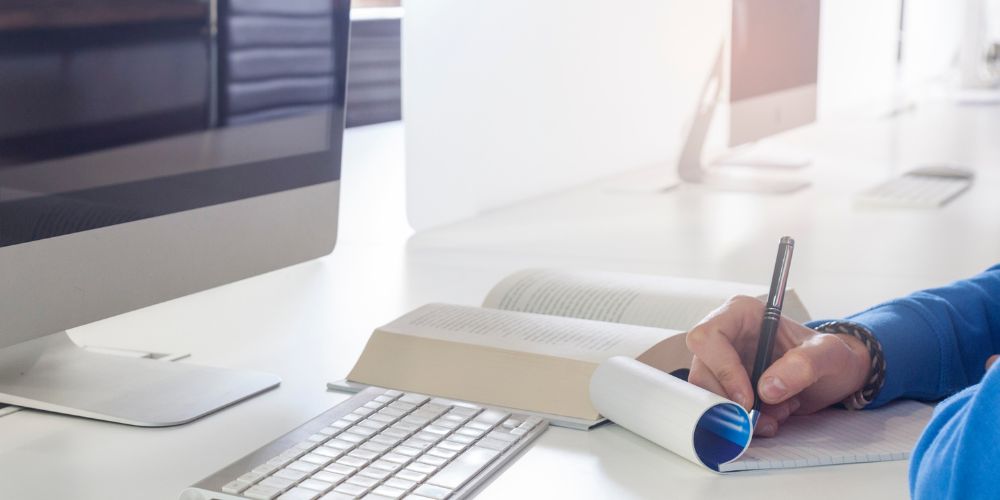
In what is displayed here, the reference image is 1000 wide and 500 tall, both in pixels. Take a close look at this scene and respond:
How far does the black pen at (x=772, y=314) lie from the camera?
763 mm

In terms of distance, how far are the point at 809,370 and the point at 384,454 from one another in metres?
0.28

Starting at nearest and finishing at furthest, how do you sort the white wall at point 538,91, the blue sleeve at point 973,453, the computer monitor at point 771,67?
1. the blue sleeve at point 973,453
2. the white wall at point 538,91
3. the computer monitor at point 771,67

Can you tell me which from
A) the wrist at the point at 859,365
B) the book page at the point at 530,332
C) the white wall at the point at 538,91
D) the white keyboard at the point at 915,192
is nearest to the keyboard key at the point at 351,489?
the book page at the point at 530,332

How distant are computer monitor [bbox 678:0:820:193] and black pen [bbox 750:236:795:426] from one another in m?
1.35

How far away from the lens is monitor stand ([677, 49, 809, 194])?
2.20m

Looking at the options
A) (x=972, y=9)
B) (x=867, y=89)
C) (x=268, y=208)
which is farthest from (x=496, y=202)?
(x=972, y=9)

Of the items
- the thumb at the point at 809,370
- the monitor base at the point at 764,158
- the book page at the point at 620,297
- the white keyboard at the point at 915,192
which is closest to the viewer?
the thumb at the point at 809,370

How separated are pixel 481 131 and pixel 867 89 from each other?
1754mm

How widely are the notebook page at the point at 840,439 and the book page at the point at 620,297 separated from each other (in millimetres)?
159

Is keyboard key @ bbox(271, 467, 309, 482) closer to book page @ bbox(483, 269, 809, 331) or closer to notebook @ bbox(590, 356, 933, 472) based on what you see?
notebook @ bbox(590, 356, 933, 472)

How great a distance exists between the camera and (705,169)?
92.3 inches

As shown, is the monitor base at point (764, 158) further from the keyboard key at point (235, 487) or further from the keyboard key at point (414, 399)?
the keyboard key at point (235, 487)

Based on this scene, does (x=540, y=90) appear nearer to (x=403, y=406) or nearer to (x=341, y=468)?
(x=403, y=406)

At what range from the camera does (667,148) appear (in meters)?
2.48
